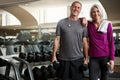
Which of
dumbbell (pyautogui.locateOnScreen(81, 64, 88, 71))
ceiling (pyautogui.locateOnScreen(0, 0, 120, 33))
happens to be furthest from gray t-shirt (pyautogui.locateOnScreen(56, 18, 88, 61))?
ceiling (pyautogui.locateOnScreen(0, 0, 120, 33))

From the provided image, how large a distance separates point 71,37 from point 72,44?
2.8 inches

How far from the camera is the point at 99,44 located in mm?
2502

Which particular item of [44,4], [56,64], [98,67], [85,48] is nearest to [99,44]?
[85,48]

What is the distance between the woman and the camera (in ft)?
8.16

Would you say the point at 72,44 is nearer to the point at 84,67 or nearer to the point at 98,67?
the point at 84,67

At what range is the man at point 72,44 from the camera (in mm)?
2449

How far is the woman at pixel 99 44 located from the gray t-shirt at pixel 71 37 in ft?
0.38

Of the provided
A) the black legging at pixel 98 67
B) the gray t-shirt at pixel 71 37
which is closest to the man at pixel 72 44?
the gray t-shirt at pixel 71 37

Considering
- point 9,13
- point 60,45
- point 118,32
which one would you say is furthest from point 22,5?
point 60,45

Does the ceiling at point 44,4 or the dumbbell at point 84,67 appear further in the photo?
the ceiling at point 44,4

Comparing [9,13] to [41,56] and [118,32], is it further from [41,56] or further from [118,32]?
[118,32]

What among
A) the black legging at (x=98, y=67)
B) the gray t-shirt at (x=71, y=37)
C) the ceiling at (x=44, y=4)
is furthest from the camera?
the ceiling at (x=44, y=4)

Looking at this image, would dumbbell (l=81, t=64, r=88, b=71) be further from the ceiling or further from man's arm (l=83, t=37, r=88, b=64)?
the ceiling

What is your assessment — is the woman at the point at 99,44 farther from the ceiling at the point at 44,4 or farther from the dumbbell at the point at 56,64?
the ceiling at the point at 44,4
